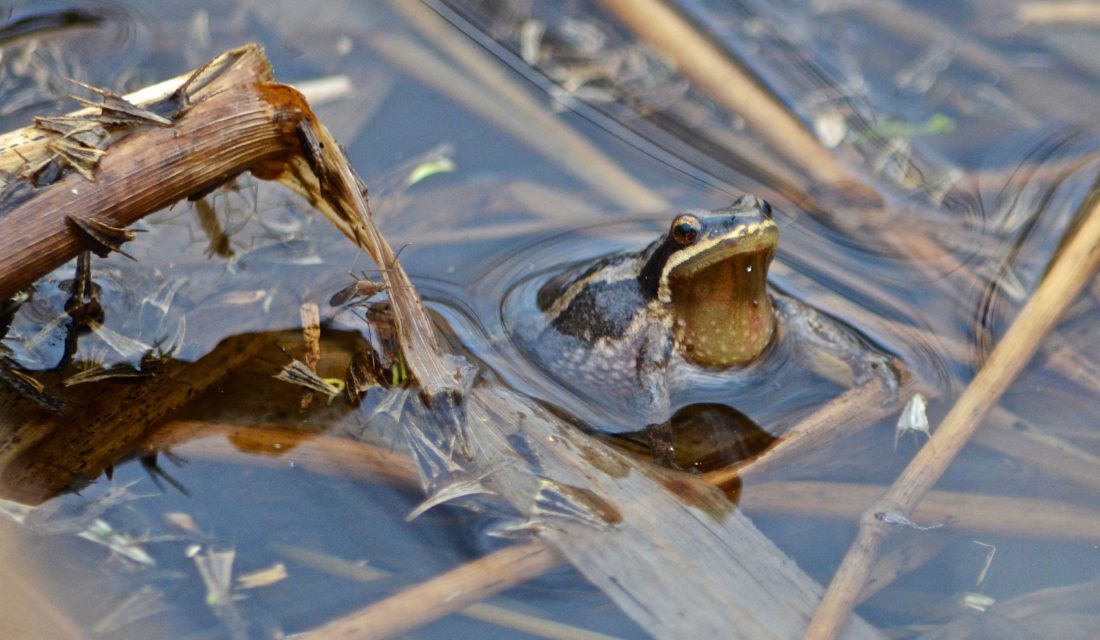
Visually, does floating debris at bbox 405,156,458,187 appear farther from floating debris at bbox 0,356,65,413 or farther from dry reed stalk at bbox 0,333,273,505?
floating debris at bbox 0,356,65,413

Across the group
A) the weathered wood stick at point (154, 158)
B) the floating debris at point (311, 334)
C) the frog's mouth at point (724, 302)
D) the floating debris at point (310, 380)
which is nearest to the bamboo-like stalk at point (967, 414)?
the frog's mouth at point (724, 302)

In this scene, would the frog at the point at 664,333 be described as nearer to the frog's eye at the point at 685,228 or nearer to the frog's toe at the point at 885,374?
the frog's toe at the point at 885,374

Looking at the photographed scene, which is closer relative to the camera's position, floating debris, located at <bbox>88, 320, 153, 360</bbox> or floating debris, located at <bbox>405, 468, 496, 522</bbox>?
floating debris, located at <bbox>405, 468, 496, 522</bbox>

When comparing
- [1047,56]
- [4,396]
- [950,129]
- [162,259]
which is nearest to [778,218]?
[950,129]

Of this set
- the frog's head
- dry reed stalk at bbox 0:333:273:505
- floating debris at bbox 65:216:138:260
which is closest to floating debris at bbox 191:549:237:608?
dry reed stalk at bbox 0:333:273:505

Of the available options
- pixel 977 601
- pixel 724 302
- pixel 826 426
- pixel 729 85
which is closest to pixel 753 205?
pixel 724 302

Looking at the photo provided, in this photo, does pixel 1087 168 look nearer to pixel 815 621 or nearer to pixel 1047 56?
pixel 1047 56
